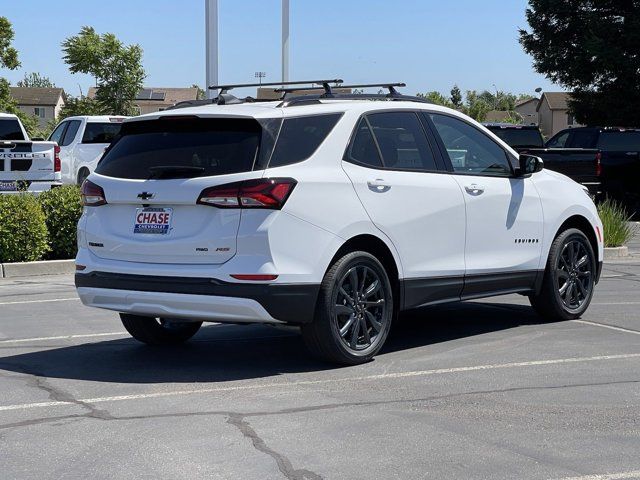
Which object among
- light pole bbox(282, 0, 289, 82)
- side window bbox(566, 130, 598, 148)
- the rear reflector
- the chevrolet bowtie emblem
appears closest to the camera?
the rear reflector

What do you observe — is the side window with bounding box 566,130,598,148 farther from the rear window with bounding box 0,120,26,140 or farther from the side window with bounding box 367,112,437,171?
the side window with bounding box 367,112,437,171

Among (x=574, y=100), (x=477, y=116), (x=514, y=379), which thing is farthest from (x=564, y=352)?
(x=477, y=116)

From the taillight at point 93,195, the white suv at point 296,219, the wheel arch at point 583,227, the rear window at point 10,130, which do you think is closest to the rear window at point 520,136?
the rear window at point 10,130

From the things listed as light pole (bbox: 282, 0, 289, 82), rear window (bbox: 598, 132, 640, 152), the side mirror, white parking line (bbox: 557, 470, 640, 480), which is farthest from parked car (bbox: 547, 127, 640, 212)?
white parking line (bbox: 557, 470, 640, 480)

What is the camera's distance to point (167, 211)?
6.94 meters

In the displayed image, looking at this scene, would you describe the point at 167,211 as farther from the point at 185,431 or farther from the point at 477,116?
the point at 477,116

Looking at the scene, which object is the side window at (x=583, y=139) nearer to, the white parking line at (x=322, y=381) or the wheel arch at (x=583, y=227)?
the wheel arch at (x=583, y=227)

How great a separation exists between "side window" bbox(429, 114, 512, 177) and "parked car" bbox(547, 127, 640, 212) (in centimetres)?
1548

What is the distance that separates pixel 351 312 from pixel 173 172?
156 centimetres

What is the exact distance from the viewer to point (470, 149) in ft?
27.9

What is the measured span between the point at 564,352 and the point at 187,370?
2856mm

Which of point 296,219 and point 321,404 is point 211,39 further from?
point 321,404

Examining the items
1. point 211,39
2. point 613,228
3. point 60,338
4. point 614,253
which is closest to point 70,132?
point 211,39

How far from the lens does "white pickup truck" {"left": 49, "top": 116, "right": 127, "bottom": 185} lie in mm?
25109
